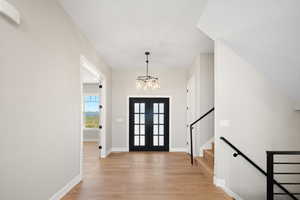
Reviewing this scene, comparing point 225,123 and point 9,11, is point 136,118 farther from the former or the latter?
point 9,11

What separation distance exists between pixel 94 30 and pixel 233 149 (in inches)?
132

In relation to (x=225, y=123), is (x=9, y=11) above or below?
above

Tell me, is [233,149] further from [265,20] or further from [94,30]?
[94,30]

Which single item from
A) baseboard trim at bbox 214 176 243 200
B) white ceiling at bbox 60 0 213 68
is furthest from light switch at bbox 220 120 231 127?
white ceiling at bbox 60 0 213 68

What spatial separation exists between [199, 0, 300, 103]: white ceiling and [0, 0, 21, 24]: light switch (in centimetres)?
239

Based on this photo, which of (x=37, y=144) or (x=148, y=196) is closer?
(x=37, y=144)

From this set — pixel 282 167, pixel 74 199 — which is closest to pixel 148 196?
pixel 74 199

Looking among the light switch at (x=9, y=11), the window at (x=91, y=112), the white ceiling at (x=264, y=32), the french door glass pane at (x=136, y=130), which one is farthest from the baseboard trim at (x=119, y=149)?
the light switch at (x=9, y=11)

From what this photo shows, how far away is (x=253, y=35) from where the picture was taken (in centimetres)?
284

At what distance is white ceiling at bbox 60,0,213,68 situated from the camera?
2.96 meters

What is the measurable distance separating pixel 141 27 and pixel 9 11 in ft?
7.43

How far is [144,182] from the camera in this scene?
3650mm

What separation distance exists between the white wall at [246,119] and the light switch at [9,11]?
117 inches

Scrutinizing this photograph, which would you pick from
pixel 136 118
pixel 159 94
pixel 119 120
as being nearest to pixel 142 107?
pixel 136 118
